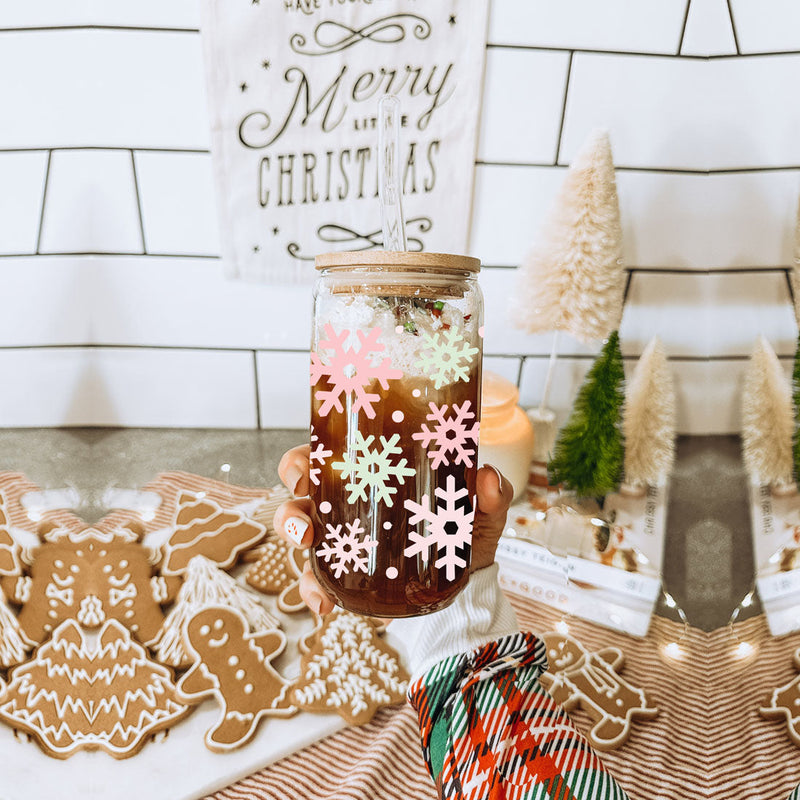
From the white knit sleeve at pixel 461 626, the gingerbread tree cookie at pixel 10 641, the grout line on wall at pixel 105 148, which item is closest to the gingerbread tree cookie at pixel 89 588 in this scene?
the gingerbread tree cookie at pixel 10 641

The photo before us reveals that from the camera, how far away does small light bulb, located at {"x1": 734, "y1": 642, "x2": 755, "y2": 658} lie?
0.64 metres

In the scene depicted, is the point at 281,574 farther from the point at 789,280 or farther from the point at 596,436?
the point at 789,280

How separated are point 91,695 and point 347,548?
320mm

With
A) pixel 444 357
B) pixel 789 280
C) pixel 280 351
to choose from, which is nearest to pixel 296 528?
pixel 444 357

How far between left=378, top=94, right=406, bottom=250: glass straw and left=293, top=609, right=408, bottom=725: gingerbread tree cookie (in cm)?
37

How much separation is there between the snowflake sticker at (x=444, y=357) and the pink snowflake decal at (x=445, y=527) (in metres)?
0.07

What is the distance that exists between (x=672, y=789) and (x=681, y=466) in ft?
1.91

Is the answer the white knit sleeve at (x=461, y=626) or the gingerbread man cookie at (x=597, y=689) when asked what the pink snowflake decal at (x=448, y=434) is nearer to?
the white knit sleeve at (x=461, y=626)

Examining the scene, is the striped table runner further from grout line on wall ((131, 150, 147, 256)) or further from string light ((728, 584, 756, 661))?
grout line on wall ((131, 150, 147, 256))

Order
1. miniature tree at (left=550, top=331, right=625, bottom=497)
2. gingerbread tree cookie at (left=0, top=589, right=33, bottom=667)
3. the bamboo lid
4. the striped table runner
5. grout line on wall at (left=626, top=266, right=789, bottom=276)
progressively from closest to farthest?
the bamboo lid, the striped table runner, gingerbread tree cookie at (left=0, top=589, right=33, bottom=667), miniature tree at (left=550, top=331, right=625, bottom=497), grout line on wall at (left=626, top=266, right=789, bottom=276)

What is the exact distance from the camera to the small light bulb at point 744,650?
64 centimetres

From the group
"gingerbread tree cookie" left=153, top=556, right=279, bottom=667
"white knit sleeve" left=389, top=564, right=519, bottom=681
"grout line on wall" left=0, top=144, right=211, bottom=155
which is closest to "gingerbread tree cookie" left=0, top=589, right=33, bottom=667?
"gingerbread tree cookie" left=153, top=556, right=279, bottom=667

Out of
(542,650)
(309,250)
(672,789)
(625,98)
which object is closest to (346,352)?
(542,650)

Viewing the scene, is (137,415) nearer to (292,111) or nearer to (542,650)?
(292,111)
